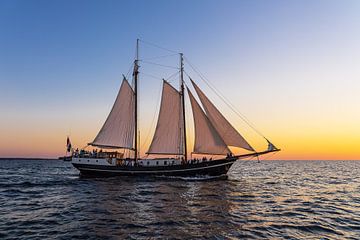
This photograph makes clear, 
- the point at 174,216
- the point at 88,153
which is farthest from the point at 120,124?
the point at 174,216

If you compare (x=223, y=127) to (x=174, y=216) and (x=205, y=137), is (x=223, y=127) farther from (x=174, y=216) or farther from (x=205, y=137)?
(x=174, y=216)

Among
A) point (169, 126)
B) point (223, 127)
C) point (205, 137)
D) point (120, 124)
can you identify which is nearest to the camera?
point (223, 127)

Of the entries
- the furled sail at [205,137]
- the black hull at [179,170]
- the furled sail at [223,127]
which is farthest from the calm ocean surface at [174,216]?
the black hull at [179,170]

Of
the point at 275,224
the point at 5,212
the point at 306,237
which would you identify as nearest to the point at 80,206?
the point at 5,212

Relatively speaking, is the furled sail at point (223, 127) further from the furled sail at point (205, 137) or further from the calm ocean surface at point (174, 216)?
the calm ocean surface at point (174, 216)

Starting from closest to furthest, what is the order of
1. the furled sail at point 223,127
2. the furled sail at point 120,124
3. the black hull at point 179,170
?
the furled sail at point 223,127, the black hull at point 179,170, the furled sail at point 120,124

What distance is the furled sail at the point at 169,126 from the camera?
4716 cm

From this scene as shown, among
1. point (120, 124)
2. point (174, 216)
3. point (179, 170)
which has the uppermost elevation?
point (120, 124)

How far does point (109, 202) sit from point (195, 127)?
77.8 ft

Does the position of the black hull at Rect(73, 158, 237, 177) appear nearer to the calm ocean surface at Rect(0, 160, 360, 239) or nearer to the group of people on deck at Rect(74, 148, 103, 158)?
the group of people on deck at Rect(74, 148, 103, 158)

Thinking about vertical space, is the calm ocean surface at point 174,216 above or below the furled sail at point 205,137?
below

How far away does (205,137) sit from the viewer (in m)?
44.5

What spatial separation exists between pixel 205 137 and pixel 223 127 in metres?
3.17

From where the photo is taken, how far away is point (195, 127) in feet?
149
